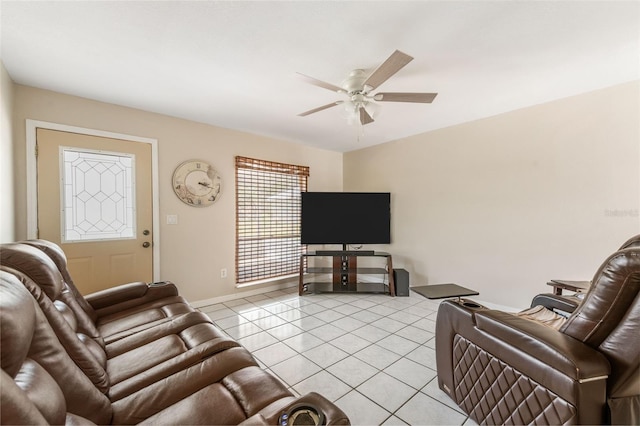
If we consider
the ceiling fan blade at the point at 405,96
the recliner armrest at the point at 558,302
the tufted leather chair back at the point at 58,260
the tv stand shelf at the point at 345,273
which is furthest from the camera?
the tv stand shelf at the point at 345,273

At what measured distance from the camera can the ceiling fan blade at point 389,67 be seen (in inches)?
61.6

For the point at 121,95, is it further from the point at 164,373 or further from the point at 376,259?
the point at 376,259

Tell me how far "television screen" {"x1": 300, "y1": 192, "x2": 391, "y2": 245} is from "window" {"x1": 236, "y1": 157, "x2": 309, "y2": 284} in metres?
0.40

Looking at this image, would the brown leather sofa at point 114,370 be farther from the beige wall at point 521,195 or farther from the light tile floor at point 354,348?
the beige wall at point 521,195

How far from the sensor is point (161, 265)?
10.6ft

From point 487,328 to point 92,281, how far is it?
3.60 meters

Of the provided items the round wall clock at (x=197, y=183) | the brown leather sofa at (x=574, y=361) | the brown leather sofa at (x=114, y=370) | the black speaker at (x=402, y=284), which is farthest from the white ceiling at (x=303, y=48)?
the black speaker at (x=402, y=284)

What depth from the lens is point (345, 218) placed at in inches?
167

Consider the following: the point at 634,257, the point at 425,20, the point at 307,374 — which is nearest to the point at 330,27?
the point at 425,20

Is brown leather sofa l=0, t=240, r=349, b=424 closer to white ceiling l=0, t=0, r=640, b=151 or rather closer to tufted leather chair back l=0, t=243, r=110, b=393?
tufted leather chair back l=0, t=243, r=110, b=393

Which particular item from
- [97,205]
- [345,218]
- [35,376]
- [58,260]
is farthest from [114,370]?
[345,218]

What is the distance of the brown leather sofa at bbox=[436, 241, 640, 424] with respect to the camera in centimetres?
102

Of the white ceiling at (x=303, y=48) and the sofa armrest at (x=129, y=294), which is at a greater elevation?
the white ceiling at (x=303, y=48)

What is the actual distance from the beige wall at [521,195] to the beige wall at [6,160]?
4.41 m
